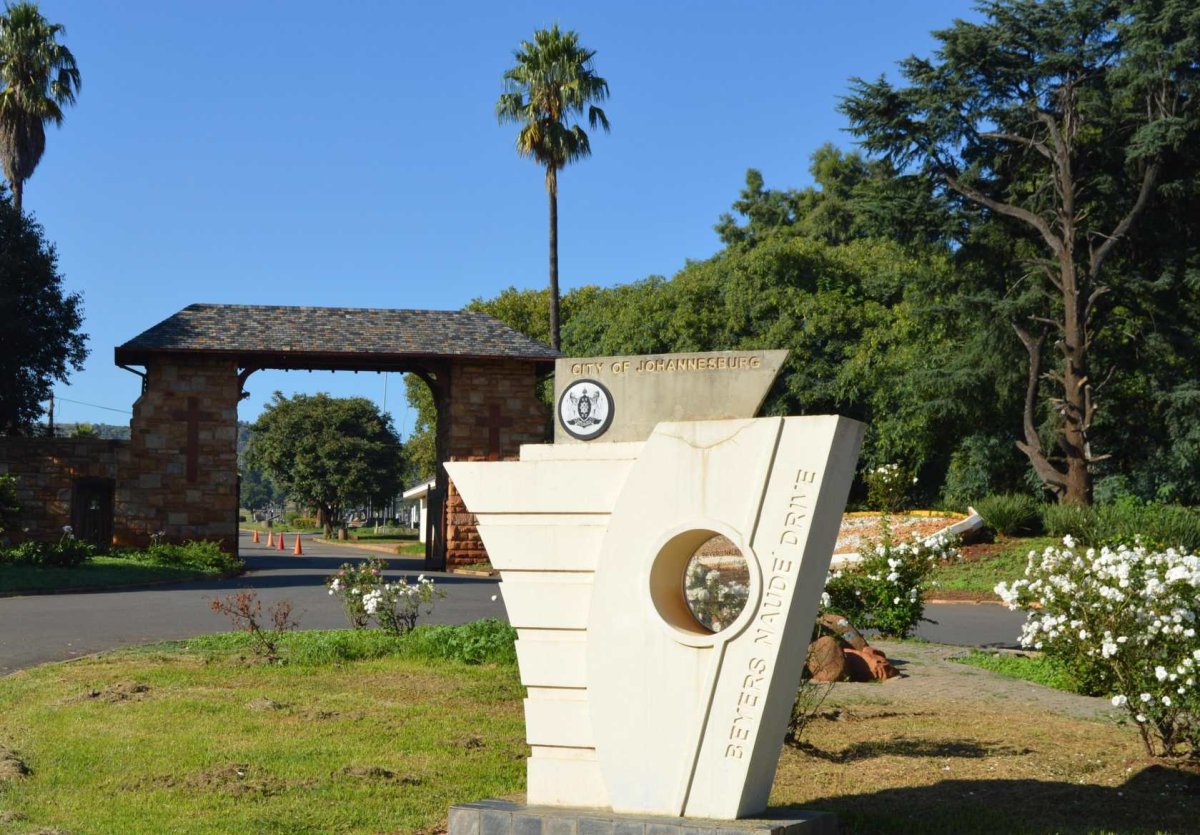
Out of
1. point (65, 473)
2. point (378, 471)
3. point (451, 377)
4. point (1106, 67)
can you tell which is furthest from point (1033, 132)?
point (378, 471)

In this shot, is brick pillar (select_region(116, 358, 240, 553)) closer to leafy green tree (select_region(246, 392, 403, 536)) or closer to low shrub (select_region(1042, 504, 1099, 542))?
low shrub (select_region(1042, 504, 1099, 542))

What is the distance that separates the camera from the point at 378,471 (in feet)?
229

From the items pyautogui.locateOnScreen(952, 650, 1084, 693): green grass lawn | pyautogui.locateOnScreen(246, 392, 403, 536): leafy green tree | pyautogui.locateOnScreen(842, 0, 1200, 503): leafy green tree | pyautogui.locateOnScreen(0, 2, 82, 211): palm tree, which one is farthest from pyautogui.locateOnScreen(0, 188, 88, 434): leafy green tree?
pyautogui.locateOnScreen(246, 392, 403, 536): leafy green tree

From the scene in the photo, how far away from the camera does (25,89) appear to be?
36.7m

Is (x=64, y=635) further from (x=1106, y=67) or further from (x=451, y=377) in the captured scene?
(x=1106, y=67)

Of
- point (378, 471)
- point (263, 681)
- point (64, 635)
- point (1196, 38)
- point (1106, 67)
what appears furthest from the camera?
point (378, 471)

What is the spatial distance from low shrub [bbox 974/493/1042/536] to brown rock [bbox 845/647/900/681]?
57.8 ft

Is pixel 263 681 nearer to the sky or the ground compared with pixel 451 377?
nearer to the ground

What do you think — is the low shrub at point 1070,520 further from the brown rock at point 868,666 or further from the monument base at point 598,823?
the monument base at point 598,823

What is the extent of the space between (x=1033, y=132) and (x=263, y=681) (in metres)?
25.4

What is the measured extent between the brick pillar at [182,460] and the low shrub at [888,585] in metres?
17.8

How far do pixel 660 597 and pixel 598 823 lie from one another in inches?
44.4

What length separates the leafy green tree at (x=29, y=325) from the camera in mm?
33000

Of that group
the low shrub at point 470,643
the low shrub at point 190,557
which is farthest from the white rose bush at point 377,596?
the low shrub at point 190,557
